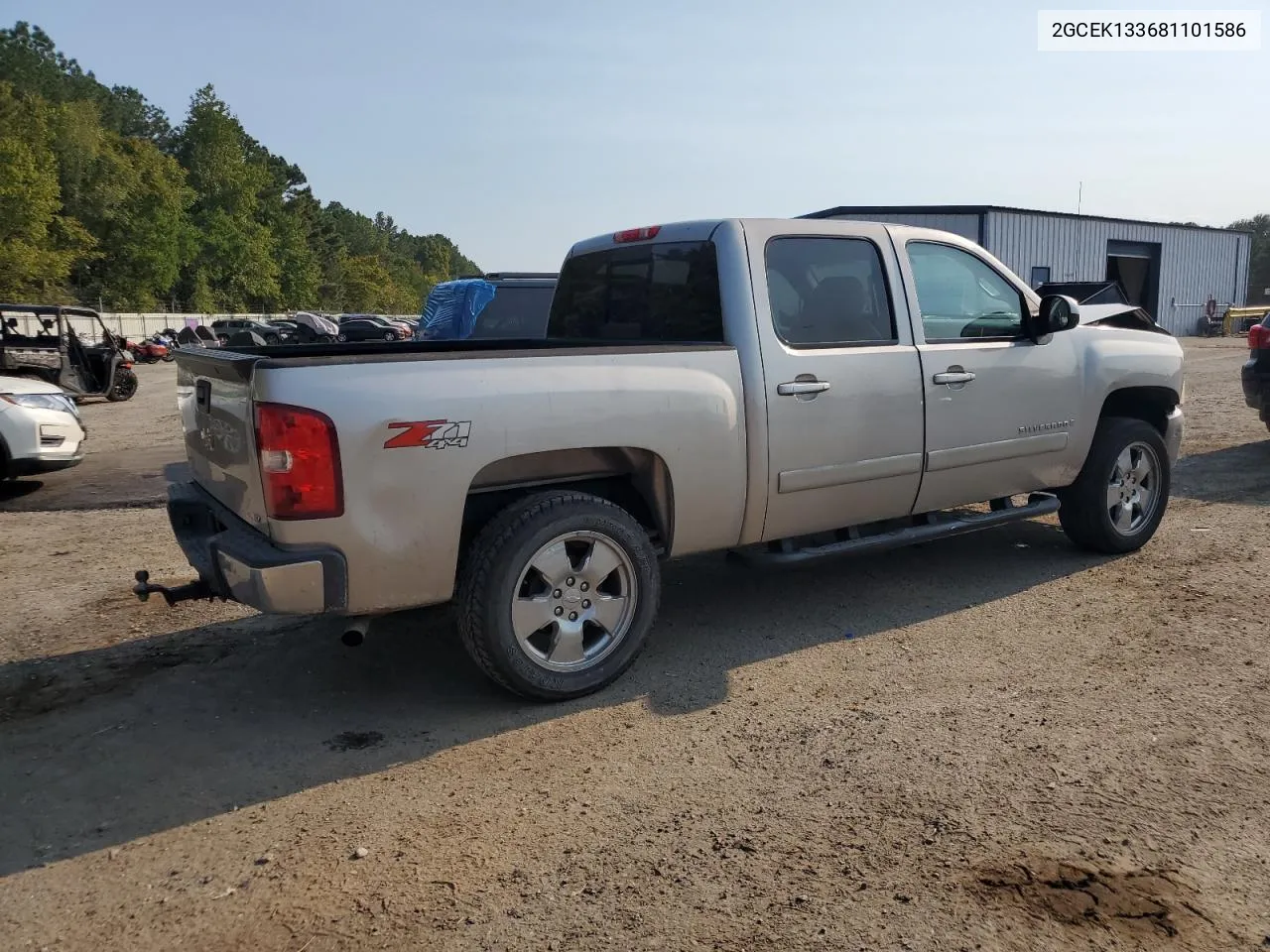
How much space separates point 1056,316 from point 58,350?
610 inches

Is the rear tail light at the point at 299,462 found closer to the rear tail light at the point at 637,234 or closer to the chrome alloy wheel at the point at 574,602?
the chrome alloy wheel at the point at 574,602

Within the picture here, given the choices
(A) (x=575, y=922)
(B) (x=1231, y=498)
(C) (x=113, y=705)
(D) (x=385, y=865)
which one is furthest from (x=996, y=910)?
(B) (x=1231, y=498)

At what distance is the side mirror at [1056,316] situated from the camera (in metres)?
5.31

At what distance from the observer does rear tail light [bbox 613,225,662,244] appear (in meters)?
4.98

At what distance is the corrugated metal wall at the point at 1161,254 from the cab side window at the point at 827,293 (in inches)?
1048

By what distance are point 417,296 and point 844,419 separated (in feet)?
487

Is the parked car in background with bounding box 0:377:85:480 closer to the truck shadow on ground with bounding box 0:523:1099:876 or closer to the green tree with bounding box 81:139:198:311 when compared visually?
the truck shadow on ground with bounding box 0:523:1099:876

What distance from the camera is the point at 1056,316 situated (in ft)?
17.5

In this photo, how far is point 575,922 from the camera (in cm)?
261

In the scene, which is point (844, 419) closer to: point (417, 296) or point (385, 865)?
point (385, 865)

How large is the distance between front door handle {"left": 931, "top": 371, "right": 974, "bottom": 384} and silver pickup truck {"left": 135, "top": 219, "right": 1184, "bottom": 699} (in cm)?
2

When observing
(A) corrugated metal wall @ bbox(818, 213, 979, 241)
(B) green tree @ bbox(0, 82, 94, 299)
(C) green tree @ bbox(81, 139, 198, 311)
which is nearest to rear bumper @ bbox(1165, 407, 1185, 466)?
(A) corrugated metal wall @ bbox(818, 213, 979, 241)

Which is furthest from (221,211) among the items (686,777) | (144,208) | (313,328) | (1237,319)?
(686,777)

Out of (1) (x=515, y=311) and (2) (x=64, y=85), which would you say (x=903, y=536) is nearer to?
(1) (x=515, y=311)
